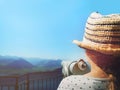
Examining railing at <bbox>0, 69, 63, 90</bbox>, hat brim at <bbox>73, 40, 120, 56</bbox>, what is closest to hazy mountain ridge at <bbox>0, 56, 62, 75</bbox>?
railing at <bbox>0, 69, 63, 90</bbox>

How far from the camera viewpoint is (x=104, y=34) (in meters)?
0.95

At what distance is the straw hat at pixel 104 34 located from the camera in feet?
3.09

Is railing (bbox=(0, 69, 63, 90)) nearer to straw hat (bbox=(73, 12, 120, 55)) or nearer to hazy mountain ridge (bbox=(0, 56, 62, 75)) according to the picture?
hazy mountain ridge (bbox=(0, 56, 62, 75))

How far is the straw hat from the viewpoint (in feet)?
3.09

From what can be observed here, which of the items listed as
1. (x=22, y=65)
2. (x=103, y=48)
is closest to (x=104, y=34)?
(x=103, y=48)

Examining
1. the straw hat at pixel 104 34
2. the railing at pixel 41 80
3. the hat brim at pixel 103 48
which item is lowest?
the railing at pixel 41 80

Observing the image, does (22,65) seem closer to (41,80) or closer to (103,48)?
(41,80)

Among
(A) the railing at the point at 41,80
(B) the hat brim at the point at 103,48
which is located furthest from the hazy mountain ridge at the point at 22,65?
(B) the hat brim at the point at 103,48

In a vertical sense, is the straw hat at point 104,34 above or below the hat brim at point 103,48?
above

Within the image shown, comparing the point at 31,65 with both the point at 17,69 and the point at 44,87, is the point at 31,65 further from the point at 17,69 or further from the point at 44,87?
the point at 44,87

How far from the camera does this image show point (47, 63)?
12.1 feet

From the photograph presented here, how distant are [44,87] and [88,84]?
3.15 m

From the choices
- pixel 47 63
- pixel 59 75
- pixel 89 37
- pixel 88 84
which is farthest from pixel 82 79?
pixel 59 75

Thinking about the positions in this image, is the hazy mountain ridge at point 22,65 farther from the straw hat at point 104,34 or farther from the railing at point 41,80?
the straw hat at point 104,34
